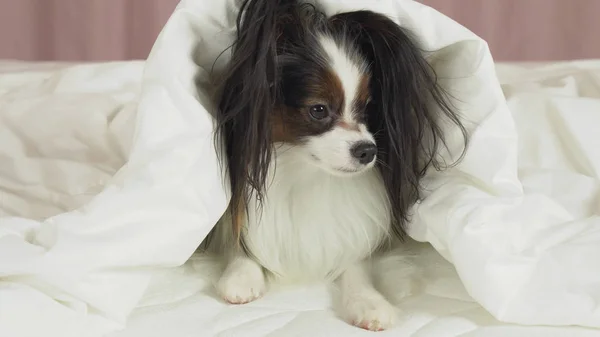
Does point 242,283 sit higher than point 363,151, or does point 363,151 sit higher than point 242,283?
point 363,151

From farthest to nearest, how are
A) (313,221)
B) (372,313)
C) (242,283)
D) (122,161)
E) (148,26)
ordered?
(148,26) < (122,161) < (313,221) < (242,283) < (372,313)

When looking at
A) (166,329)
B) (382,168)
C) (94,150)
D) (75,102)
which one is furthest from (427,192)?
(75,102)

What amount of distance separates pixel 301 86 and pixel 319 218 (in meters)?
0.27

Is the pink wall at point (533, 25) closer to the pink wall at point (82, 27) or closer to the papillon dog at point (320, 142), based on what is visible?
the pink wall at point (82, 27)

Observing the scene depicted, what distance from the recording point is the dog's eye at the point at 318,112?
4.37 ft

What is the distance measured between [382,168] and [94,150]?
834 mm

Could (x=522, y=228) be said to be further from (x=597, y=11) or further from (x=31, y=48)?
(x=31, y=48)

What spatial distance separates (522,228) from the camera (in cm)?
128

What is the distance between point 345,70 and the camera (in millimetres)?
1328

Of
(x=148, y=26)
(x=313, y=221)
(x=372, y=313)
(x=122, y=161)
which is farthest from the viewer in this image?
(x=148, y=26)

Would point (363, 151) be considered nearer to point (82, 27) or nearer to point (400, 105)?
point (400, 105)

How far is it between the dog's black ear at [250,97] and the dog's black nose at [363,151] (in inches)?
6.0

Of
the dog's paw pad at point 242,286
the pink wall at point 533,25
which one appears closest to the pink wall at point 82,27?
the pink wall at point 533,25

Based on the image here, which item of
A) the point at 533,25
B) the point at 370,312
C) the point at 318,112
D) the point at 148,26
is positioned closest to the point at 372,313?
the point at 370,312
